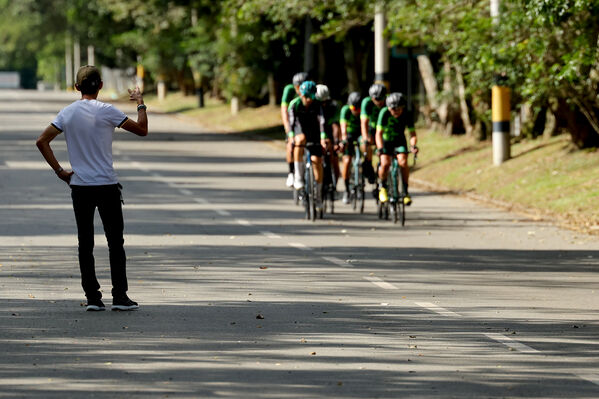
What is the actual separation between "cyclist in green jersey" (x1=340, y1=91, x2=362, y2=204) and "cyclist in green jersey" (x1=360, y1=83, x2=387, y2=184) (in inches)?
18.6

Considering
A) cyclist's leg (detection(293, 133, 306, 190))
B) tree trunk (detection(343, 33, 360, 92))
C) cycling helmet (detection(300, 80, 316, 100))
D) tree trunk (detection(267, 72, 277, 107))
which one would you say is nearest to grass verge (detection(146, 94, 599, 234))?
cyclist's leg (detection(293, 133, 306, 190))

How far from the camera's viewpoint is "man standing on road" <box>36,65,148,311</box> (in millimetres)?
10227

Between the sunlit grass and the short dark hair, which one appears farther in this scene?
the sunlit grass

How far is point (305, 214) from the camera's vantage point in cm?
1959

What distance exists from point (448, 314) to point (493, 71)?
15.0 meters

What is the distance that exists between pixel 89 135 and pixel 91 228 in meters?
0.68

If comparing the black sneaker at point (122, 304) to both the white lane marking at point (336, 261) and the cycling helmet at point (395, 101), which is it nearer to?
the white lane marking at point (336, 261)

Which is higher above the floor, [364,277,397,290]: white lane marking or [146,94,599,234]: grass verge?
[364,277,397,290]: white lane marking

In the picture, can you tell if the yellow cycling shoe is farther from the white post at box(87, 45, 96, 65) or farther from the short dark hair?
the white post at box(87, 45, 96, 65)

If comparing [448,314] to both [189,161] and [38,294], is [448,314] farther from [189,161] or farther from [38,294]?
[189,161]

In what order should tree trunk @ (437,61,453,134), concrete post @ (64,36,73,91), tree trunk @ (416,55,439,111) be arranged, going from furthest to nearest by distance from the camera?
concrete post @ (64,36,73,91) < tree trunk @ (416,55,439,111) < tree trunk @ (437,61,453,134)

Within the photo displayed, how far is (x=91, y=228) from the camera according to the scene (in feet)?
34.1

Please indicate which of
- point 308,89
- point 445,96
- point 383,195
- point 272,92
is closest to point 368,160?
point 383,195

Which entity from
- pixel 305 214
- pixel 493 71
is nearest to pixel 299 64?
pixel 493 71
